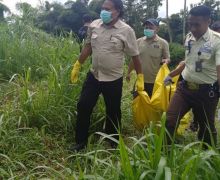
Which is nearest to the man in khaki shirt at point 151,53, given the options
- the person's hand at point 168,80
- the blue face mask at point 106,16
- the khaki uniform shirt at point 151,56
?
the khaki uniform shirt at point 151,56

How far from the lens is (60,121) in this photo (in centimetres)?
442

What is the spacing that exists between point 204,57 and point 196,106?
1.62ft

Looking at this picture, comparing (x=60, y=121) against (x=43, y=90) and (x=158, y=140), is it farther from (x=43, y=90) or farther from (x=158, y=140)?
(x=158, y=140)

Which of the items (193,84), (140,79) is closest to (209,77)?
(193,84)

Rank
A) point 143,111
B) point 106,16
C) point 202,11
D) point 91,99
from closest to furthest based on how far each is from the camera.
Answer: point 202,11 → point 106,16 → point 91,99 → point 143,111

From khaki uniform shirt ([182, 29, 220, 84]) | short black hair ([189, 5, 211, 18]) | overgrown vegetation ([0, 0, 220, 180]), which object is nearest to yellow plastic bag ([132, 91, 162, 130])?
overgrown vegetation ([0, 0, 220, 180])

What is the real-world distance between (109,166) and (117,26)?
1842 millimetres

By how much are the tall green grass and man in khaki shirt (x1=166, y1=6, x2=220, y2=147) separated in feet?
1.40

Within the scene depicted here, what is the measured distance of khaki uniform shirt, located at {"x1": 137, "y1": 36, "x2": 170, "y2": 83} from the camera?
501cm

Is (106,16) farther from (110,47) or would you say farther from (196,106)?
(196,106)

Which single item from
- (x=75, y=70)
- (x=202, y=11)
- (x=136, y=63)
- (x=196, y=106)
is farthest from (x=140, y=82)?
(x=202, y=11)

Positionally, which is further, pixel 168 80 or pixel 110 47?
pixel 168 80

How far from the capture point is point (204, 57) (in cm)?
350

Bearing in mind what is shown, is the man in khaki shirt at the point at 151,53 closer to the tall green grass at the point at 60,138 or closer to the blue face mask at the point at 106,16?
the tall green grass at the point at 60,138
